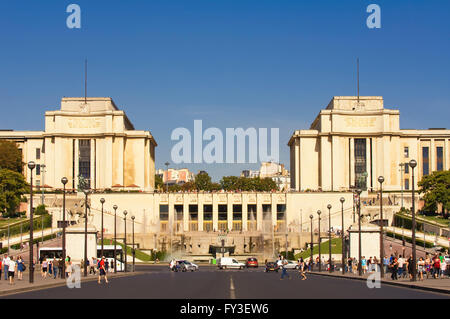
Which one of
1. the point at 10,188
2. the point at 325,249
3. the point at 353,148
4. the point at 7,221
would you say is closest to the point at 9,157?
the point at 10,188

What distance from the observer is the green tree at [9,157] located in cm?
12731

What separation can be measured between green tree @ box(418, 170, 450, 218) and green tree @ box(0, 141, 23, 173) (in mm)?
71934

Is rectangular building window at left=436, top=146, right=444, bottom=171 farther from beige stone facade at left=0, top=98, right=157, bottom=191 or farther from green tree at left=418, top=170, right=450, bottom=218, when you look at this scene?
beige stone facade at left=0, top=98, right=157, bottom=191

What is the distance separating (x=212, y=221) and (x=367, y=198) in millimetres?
27684

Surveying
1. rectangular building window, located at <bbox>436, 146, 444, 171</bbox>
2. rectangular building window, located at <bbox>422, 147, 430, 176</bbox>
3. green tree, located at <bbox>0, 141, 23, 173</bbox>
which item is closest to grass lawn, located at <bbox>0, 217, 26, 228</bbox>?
green tree, located at <bbox>0, 141, 23, 173</bbox>

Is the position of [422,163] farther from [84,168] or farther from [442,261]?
[442,261]

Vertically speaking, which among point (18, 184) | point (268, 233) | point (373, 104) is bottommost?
point (268, 233)

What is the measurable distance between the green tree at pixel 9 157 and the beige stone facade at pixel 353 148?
183ft

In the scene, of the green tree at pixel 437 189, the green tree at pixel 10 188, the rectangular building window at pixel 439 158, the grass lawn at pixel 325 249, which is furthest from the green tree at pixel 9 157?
the rectangular building window at pixel 439 158

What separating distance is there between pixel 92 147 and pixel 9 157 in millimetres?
17543

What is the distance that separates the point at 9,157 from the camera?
421 feet

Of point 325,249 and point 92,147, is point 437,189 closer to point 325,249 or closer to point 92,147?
point 325,249
